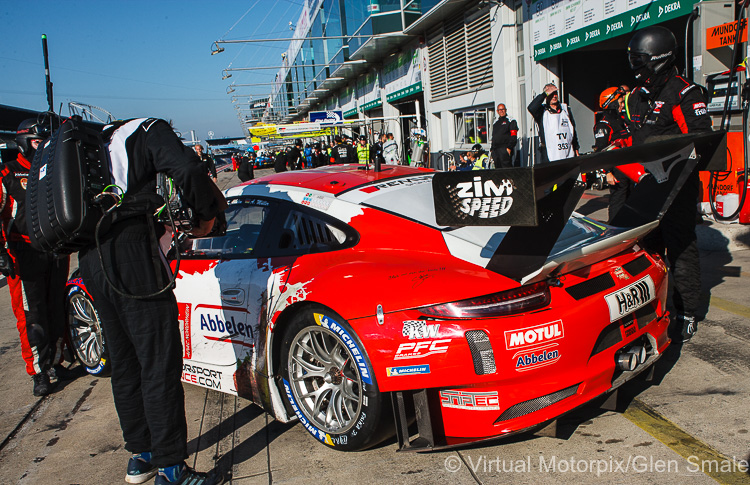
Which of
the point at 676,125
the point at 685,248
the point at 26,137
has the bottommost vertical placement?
the point at 685,248

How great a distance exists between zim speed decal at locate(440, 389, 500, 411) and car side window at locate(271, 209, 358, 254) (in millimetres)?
963

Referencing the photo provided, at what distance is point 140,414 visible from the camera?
281 centimetres

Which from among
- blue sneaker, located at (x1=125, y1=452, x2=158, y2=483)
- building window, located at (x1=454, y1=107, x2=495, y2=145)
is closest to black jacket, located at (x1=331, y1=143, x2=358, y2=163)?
building window, located at (x1=454, y1=107, x2=495, y2=145)

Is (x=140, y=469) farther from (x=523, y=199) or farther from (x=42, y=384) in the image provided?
(x=523, y=199)

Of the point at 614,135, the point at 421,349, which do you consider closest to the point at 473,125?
the point at 614,135

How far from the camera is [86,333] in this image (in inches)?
170

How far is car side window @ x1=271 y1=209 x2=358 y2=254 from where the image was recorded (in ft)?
10.3

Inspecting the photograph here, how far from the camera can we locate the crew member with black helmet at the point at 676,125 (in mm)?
3824

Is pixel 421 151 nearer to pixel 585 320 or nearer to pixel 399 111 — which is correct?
pixel 399 111

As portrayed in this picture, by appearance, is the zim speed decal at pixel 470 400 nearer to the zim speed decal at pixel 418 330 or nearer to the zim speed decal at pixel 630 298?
the zim speed decal at pixel 418 330

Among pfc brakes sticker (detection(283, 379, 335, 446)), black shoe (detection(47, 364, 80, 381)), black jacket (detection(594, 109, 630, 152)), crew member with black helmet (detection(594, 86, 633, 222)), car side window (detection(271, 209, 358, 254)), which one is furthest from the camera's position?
black jacket (detection(594, 109, 630, 152))

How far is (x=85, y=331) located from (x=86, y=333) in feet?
0.11

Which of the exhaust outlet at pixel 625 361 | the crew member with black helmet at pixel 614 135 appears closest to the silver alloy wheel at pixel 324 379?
the exhaust outlet at pixel 625 361

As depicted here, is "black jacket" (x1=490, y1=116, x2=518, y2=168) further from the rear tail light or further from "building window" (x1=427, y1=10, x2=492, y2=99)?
the rear tail light
